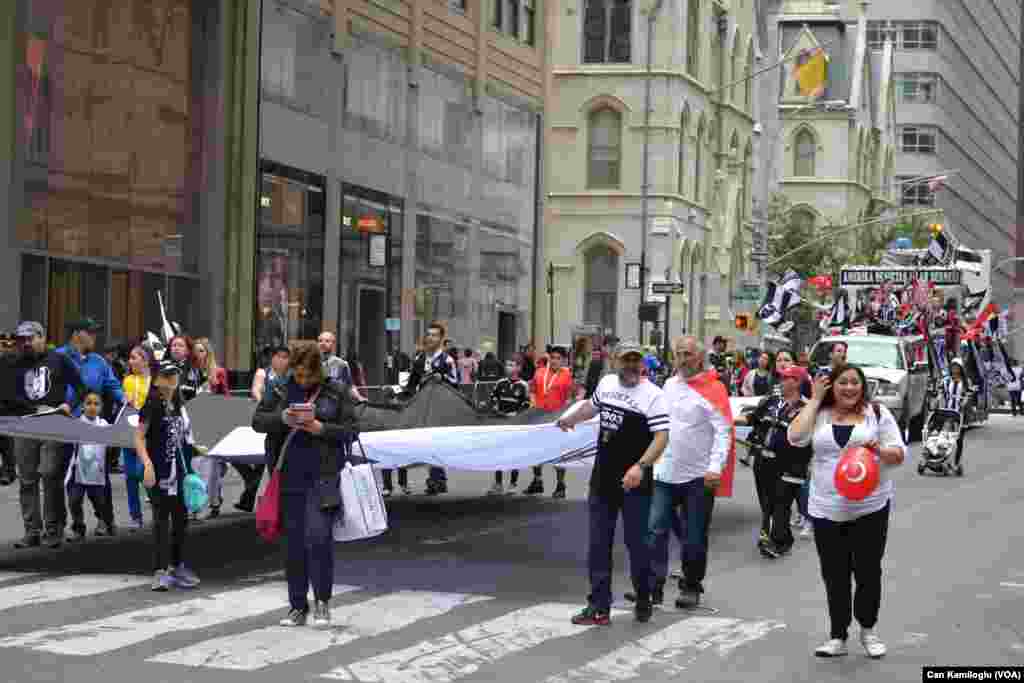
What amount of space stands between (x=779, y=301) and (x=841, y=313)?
2925mm

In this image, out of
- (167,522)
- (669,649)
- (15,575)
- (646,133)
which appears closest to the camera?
(669,649)

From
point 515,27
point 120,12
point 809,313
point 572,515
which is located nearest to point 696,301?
point 809,313

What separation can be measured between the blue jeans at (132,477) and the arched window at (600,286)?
5132 cm

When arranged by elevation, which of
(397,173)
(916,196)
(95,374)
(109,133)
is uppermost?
(916,196)

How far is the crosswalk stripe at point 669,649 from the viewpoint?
10.9 meters

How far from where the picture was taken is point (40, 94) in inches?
1121

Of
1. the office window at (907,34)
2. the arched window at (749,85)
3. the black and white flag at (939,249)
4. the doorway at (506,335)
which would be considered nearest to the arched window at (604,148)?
the arched window at (749,85)

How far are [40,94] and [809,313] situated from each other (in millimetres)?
55351

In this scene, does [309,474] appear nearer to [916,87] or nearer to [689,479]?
[689,479]

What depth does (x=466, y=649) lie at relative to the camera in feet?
38.1

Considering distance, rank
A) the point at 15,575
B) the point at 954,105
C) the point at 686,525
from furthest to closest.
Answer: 1. the point at 954,105
2. the point at 15,575
3. the point at 686,525

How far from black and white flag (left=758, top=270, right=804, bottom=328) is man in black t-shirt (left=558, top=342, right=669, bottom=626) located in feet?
108

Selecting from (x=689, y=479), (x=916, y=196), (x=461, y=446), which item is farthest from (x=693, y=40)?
(x=689, y=479)

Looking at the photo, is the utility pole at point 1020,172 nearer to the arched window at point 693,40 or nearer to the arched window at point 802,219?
the arched window at point 802,219
